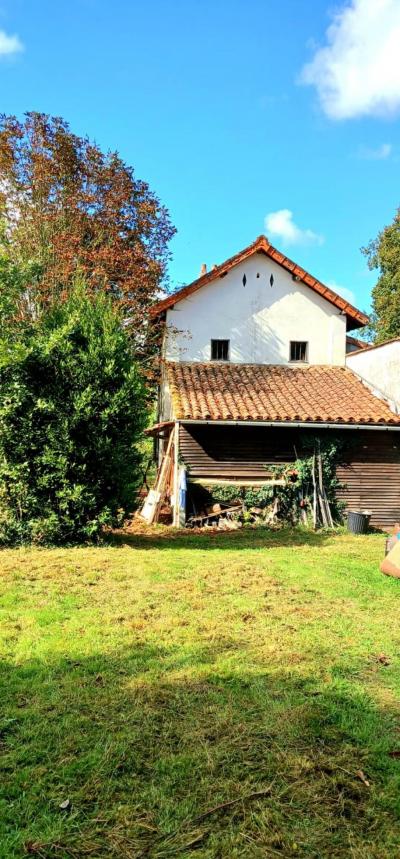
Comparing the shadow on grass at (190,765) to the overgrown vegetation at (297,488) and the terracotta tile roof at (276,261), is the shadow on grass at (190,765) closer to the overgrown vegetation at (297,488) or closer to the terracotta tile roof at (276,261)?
the overgrown vegetation at (297,488)

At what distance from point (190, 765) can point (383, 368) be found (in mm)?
14047

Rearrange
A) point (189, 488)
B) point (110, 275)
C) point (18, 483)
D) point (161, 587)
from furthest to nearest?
1. point (110, 275)
2. point (189, 488)
3. point (18, 483)
4. point (161, 587)

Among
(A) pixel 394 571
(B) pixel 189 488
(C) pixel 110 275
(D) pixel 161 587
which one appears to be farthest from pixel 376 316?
(D) pixel 161 587

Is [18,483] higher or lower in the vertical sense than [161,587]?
higher

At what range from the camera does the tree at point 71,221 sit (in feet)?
61.9

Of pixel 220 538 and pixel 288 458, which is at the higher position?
pixel 288 458

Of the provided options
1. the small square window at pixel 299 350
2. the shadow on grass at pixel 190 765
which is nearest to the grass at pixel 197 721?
the shadow on grass at pixel 190 765

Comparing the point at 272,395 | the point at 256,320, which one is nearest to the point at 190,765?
the point at 272,395

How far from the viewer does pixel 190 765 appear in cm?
324

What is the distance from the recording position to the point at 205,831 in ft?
8.94

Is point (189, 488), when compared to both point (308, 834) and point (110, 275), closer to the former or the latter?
point (110, 275)

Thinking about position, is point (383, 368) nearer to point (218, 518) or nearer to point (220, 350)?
point (220, 350)

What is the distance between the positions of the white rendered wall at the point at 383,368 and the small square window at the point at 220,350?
4159mm

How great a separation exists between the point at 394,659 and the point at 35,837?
352 centimetres
